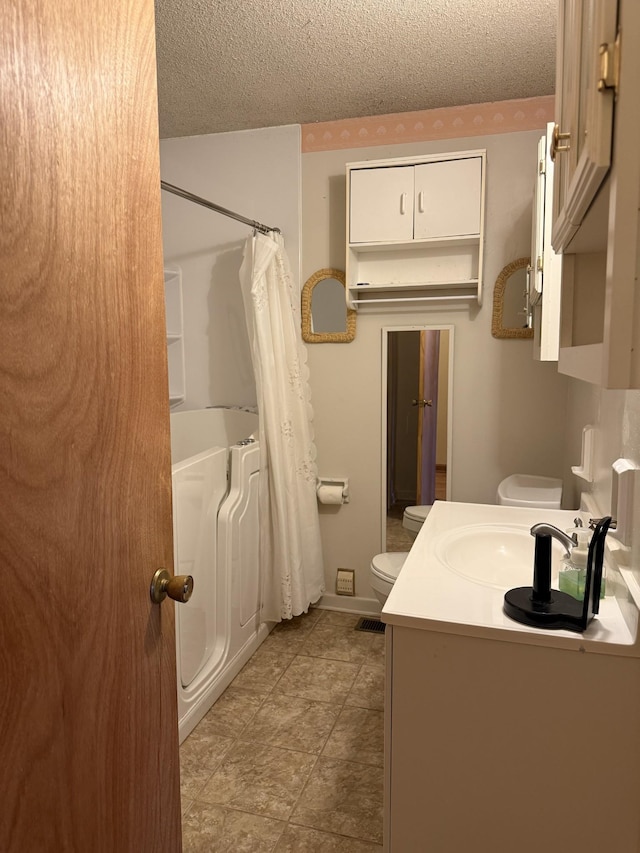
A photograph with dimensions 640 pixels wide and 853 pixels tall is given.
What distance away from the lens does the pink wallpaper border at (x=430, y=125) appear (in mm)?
2652

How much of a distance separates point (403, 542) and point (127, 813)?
2.24 meters

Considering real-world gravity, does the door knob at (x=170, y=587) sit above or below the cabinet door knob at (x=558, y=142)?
below

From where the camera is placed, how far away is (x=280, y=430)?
8.95ft

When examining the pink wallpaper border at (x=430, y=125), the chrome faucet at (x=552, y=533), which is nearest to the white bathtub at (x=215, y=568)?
the chrome faucet at (x=552, y=533)

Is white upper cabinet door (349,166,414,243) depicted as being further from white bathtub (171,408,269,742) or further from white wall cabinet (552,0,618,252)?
white wall cabinet (552,0,618,252)

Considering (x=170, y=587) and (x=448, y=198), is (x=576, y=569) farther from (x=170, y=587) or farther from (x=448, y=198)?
(x=448, y=198)

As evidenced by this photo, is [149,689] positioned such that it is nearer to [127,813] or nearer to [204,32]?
[127,813]

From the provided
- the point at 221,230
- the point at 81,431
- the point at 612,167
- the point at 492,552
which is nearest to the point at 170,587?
the point at 81,431

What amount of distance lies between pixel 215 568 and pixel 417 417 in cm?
123

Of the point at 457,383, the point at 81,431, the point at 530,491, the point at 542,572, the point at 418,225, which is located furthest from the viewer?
the point at 457,383

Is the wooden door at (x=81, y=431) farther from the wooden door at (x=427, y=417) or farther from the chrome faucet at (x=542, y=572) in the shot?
the wooden door at (x=427, y=417)

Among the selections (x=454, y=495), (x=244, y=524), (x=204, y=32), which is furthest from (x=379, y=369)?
(x=204, y=32)

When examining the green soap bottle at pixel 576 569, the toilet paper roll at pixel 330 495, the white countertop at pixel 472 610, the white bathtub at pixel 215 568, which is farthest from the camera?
the toilet paper roll at pixel 330 495

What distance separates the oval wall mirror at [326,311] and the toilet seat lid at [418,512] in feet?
2.96
